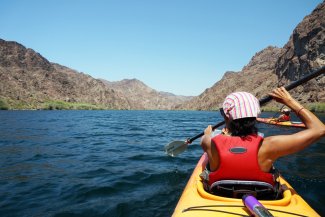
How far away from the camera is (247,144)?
353 cm

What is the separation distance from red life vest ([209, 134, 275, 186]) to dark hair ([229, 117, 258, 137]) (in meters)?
0.08

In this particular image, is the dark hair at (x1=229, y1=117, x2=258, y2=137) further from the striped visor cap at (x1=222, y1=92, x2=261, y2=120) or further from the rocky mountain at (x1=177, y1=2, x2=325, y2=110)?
the rocky mountain at (x1=177, y1=2, x2=325, y2=110)

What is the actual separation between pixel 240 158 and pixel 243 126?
1.31 ft

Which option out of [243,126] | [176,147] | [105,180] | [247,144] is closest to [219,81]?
[176,147]

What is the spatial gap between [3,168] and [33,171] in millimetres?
1236

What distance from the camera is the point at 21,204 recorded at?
21.6 feet

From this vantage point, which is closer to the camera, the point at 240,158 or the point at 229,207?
the point at 240,158

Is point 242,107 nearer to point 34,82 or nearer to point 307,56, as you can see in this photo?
point 307,56

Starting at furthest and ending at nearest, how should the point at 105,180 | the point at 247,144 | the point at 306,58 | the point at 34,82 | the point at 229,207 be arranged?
the point at 34,82 → the point at 306,58 → the point at 105,180 → the point at 229,207 → the point at 247,144

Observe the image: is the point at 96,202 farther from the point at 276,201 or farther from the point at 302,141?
the point at 302,141

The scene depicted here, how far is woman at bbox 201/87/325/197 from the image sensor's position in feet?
11.4

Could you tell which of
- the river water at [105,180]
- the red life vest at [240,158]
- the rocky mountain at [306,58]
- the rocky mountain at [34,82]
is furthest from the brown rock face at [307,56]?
the rocky mountain at [34,82]

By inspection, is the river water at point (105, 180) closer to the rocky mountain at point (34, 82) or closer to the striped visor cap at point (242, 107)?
the striped visor cap at point (242, 107)

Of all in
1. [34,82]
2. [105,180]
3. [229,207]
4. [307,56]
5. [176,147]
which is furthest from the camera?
[34,82]
